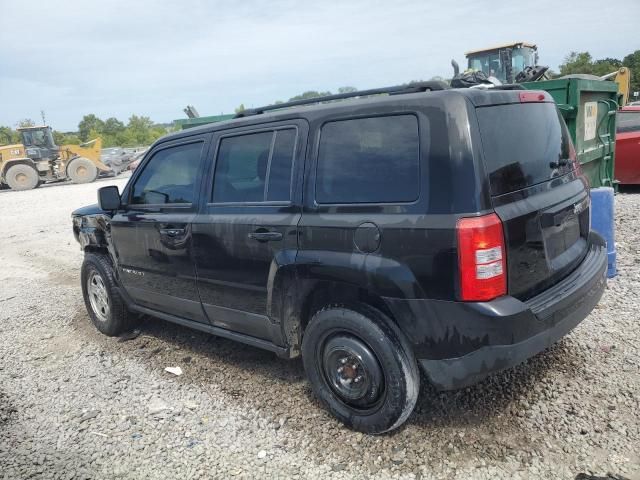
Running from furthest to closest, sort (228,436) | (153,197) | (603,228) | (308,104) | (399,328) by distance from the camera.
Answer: (603,228) → (153,197) → (308,104) → (228,436) → (399,328)

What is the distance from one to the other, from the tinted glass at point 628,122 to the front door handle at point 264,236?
849 centimetres

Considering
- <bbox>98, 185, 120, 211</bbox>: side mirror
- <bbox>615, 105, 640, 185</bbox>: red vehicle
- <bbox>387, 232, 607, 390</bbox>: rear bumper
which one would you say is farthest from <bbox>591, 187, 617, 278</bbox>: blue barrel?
<bbox>615, 105, 640, 185</bbox>: red vehicle

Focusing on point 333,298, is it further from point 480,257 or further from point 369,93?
point 369,93

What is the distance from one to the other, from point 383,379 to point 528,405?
38.3 inches

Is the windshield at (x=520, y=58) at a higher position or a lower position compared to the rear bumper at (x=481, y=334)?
higher

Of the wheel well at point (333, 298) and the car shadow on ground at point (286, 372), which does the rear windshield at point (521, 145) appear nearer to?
the wheel well at point (333, 298)

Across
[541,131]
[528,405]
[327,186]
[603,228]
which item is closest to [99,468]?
[327,186]

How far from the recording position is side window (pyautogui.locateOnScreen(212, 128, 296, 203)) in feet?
10.7

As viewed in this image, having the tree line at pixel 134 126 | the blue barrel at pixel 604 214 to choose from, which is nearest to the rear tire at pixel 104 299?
the blue barrel at pixel 604 214

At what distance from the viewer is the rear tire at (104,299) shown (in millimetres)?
4797

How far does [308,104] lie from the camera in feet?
11.6

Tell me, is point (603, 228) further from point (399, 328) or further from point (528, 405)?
point (399, 328)

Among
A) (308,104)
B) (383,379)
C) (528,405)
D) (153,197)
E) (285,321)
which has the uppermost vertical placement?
(308,104)

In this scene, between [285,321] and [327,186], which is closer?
[327,186]
